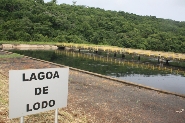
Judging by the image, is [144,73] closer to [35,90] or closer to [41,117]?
[41,117]

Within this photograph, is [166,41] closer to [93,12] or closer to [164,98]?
[93,12]

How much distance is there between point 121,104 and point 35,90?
215 inches

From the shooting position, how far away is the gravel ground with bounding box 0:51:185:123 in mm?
7023

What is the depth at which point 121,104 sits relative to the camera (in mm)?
8523

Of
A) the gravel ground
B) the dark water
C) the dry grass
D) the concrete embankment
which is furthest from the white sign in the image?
the concrete embankment

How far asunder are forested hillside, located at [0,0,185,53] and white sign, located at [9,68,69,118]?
5149cm

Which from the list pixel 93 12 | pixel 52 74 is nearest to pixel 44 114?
pixel 52 74

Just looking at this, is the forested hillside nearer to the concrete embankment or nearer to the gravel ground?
the concrete embankment

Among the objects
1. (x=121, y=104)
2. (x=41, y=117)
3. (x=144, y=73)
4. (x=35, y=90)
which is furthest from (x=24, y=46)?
(x=35, y=90)

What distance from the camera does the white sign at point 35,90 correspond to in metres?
3.39

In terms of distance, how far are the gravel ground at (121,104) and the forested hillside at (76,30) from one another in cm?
4622

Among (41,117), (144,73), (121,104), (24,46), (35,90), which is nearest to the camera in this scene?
(35,90)

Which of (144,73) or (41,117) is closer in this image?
(41,117)

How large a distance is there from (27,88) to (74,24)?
6949 cm
